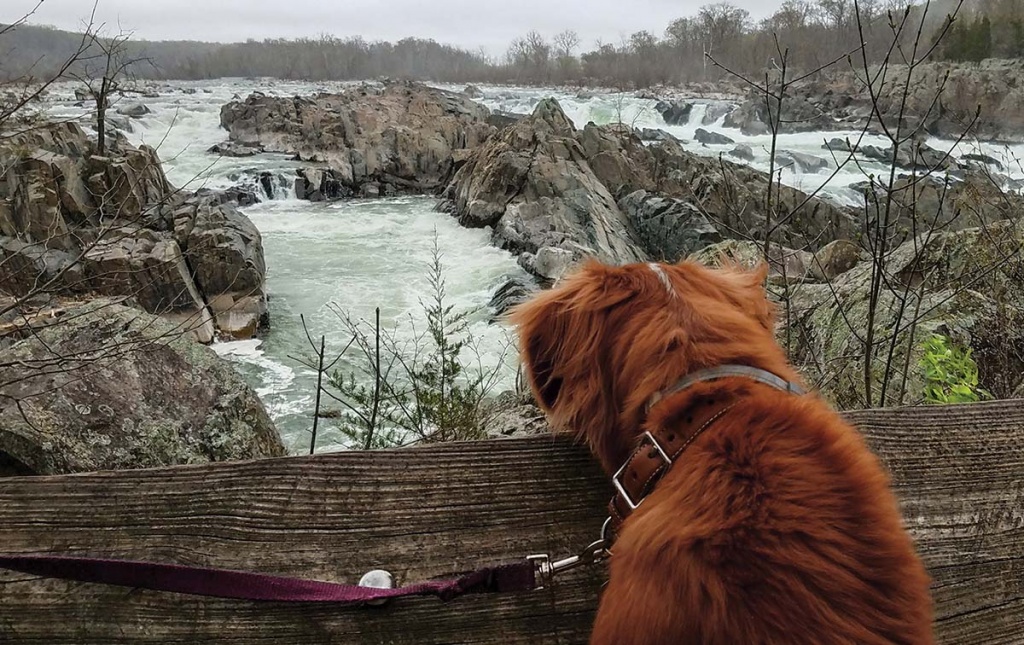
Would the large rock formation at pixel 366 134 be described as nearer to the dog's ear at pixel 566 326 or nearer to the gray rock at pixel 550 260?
the gray rock at pixel 550 260

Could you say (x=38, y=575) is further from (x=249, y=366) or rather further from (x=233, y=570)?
(x=249, y=366)

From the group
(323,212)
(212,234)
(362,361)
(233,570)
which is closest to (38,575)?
(233,570)

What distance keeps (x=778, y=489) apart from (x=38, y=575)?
4.15ft

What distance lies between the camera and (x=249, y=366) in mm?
11383

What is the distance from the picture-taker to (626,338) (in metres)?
1.37

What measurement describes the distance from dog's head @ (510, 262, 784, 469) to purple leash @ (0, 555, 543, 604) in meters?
0.46

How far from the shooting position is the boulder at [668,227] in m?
16.9

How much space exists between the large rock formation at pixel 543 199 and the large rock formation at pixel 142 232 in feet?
21.7

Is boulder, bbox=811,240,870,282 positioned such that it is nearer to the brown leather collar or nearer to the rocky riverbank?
the brown leather collar

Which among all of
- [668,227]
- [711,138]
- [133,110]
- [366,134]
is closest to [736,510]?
[668,227]

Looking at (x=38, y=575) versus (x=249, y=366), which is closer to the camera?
(x=38, y=575)

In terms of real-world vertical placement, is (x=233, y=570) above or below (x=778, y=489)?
below

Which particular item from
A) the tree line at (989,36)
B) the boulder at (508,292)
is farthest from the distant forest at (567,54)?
the boulder at (508,292)

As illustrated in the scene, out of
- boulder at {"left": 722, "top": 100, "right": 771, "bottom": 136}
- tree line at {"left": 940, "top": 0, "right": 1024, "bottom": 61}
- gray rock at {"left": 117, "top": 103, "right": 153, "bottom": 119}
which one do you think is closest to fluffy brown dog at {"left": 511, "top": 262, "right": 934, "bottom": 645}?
gray rock at {"left": 117, "top": 103, "right": 153, "bottom": 119}
